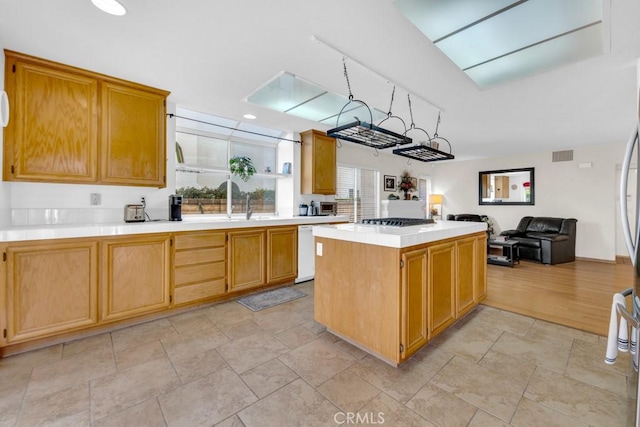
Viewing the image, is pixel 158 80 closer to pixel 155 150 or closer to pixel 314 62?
pixel 155 150

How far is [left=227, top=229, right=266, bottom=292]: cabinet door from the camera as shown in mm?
3281

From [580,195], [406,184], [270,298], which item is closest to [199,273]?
[270,298]

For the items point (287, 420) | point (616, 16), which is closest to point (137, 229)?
point (287, 420)

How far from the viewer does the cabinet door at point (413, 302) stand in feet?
6.12

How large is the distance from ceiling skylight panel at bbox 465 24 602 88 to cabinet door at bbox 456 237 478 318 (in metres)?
1.59

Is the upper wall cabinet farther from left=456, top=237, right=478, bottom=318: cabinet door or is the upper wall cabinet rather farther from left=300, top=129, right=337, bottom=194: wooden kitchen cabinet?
left=456, top=237, right=478, bottom=318: cabinet door

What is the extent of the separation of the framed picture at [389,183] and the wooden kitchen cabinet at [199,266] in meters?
4.43

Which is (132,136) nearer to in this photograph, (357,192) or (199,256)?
(199,256)

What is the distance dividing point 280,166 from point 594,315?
4.43 m

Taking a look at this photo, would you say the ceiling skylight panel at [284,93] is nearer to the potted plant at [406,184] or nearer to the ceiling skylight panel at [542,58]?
the ceiling skylight panel at [542,58]

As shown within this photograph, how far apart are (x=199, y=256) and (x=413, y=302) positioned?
7.47 ft

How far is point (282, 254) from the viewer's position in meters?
3.78

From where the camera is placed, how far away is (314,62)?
2.41 m

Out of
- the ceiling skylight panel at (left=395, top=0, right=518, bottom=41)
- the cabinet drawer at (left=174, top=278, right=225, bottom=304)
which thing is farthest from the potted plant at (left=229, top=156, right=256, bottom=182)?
the ceiling skylight panel at (left=395, top=0, right=518, bottom=41)
